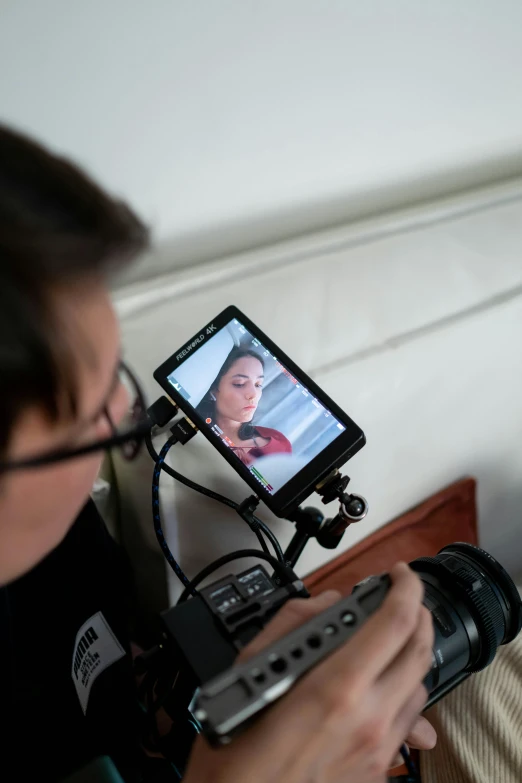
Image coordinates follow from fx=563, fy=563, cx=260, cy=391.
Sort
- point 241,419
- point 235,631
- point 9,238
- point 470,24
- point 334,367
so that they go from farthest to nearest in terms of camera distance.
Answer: point 470,24 < point 334,367 < point 241,419 < point 235,631 < point 9,238

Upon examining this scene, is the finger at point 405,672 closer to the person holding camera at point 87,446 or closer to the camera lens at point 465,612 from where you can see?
the person holding camera at point 87,446

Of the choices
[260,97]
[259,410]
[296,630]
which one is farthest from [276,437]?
[260,97]

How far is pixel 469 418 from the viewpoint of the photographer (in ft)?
2.73

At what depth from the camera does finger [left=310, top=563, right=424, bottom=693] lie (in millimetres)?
339

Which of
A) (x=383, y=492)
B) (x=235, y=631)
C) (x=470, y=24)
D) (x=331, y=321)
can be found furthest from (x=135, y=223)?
(x=470, y=24)

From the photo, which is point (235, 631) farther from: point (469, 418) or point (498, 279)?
point (498, 279)

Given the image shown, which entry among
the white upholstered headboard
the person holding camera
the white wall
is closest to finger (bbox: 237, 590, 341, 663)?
the person holding camera

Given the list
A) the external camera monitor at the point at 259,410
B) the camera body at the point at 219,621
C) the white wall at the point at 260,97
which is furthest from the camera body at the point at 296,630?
the white wall at the point at 260,97

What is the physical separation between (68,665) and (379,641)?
1.23ft

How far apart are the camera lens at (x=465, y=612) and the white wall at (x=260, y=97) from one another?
53cm

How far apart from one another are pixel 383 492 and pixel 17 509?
55 centimetres

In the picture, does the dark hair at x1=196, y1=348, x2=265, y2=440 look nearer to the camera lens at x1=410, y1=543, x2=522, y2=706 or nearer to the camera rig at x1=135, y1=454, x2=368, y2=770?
the camera rig at x1=135, y1=454, x2=368, y2=770

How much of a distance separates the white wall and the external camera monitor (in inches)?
7.9

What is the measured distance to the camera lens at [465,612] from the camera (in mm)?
558
